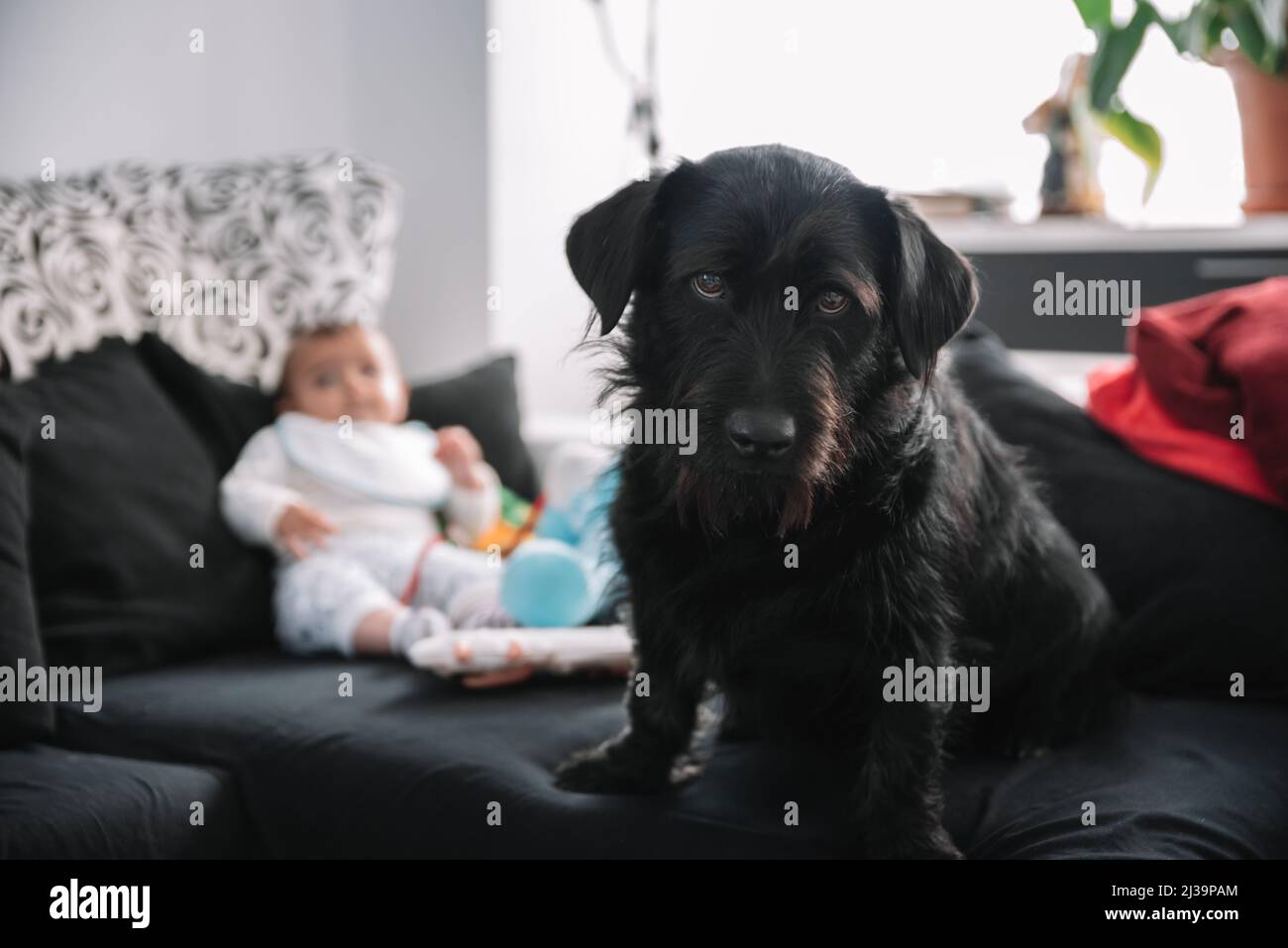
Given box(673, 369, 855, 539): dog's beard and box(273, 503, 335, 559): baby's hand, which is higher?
box(673, 369, 855, 539): dog's beard

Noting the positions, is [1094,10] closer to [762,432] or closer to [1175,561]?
[1175,561]

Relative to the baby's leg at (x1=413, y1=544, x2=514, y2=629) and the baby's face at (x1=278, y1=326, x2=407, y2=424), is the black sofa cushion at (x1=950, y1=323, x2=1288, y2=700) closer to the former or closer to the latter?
the baby's leg at (x1=413, y1=544, x2=514, y2=629)

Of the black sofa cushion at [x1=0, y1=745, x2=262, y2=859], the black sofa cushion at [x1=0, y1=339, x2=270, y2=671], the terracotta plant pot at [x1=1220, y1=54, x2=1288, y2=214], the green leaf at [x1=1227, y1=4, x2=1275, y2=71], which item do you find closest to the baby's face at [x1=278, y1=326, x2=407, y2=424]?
the black sofa cushion at [x1=0, y1=339, x2=270, y2=671]

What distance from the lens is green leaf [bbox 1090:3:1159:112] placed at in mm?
2676

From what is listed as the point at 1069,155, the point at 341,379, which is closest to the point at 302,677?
the point at 341,379

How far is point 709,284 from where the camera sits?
1346mm

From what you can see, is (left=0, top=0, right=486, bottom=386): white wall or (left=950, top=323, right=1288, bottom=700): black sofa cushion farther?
(left=0, top=0, right=486, bottom=386): white wall

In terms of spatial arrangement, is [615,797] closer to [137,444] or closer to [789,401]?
[789,401]

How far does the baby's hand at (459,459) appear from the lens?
7.79 feet

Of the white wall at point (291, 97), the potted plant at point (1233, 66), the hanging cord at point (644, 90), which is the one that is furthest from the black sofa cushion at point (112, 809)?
the potted plant at point (1233, 66)

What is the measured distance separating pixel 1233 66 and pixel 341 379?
2.47 metres

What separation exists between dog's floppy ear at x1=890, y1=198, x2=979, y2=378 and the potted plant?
1.57 metres
